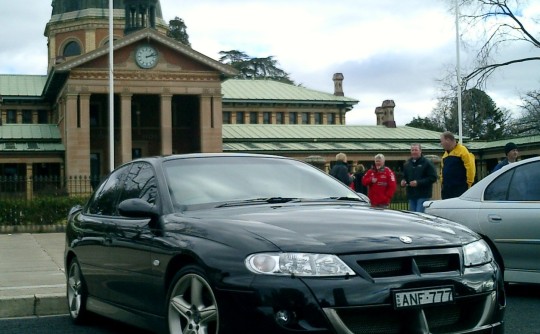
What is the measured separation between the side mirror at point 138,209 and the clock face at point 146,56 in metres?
51.9

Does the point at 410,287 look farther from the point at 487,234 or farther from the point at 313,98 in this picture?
the point at 313,98

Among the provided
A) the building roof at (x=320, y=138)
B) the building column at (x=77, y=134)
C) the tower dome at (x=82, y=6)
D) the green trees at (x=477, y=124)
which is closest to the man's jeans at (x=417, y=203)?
the building column at (x=77, y=134)

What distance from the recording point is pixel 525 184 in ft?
31.4

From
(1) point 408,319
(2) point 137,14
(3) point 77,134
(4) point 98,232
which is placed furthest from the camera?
(2) point 137,14

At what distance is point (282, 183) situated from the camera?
6.67 metres

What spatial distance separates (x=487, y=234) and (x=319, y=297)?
5.21 m

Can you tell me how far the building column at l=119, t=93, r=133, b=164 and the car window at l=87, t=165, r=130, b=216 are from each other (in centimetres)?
4993

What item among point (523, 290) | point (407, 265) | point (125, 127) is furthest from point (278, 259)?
point (125, 127)

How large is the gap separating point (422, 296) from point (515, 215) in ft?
15.5

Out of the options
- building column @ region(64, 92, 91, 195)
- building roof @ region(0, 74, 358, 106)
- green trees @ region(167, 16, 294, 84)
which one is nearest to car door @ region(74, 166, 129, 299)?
building column @ region(64, 92, 91, 195)

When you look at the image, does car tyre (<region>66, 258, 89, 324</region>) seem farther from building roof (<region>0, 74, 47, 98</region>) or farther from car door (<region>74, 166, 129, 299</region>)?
building roof (<region>0, 74, 47, 98</region>)

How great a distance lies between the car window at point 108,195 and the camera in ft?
24.7

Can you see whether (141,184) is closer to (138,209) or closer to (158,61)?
(138,209)

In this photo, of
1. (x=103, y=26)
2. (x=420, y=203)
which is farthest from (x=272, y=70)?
(x=420, y=203)
